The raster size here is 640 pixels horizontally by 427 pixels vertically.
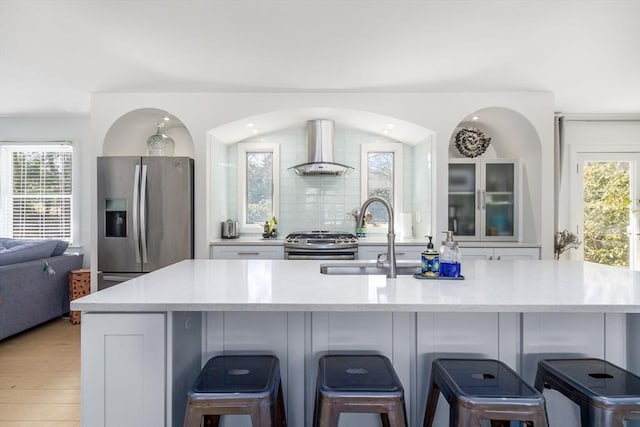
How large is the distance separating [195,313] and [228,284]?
186mm

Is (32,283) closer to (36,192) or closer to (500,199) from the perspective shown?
(36,192)

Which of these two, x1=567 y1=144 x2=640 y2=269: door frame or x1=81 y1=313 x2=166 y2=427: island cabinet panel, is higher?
x1=567 y1=144 x2=640 y2=269: door frame

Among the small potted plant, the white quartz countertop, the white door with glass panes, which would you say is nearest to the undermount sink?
the white quartz countertop

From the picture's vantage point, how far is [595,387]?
121cm

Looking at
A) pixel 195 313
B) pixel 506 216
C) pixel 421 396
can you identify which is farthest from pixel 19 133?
pixel 506 216

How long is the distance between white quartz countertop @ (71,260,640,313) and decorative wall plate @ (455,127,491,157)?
7.14 feet

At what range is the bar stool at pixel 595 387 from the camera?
115 cm

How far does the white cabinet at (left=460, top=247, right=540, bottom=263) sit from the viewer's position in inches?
137

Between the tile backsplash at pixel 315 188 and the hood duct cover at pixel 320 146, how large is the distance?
1.12 ft

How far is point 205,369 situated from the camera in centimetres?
133

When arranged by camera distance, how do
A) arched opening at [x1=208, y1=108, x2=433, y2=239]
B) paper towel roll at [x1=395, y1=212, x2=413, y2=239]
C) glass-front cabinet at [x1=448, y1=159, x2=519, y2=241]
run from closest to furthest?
glass-front cabinet at [x1=448, y1=159, x2=519, y2=241], paper towel roll at [x1=395, y1=212, x2=413, y2=239], arched opening at [x1=208, y1=108, x2=433, y2=239]

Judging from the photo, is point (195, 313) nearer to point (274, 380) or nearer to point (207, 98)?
point (274, 380)

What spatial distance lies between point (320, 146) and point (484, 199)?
73.4 inches

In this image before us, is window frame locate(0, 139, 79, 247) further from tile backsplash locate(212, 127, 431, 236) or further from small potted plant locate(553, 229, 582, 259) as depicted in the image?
small potted plant locate(553, 229, 582, 259)
